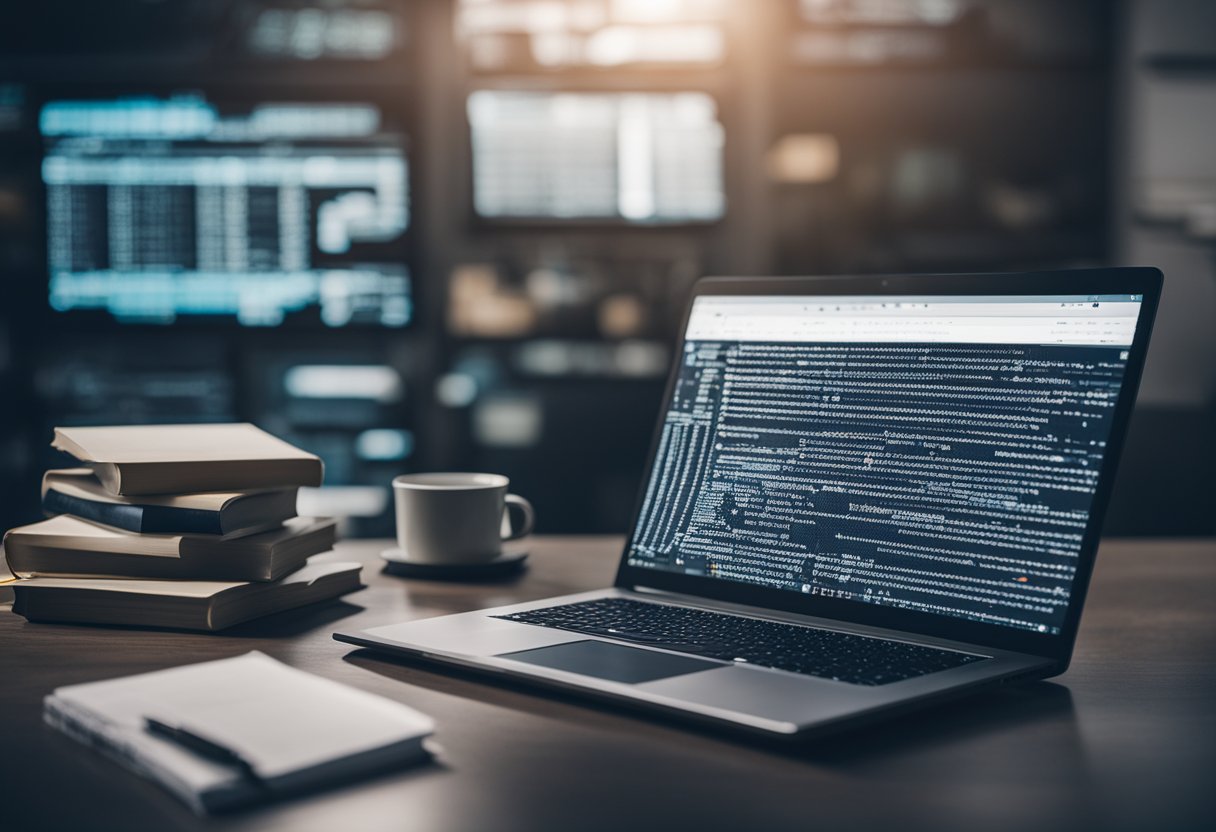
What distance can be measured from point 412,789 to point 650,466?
47cm

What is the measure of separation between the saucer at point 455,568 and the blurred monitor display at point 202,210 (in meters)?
2.00

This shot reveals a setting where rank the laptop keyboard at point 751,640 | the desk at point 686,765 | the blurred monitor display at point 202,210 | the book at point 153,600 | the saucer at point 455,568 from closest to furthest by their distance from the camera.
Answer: the desk at point 686,765 → the laptop keyboard at point 751,640 → the book at point 153,600 → the saucer at point 455,568 → the blurred monitor display at point 202,210

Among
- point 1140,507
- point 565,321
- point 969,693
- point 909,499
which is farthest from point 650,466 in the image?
point 565,321

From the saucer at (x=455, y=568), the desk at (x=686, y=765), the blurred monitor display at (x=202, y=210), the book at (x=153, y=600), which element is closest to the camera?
the desk at (x=686, y=765)

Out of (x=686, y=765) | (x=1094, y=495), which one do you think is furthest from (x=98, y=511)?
(x=1094, y=495)

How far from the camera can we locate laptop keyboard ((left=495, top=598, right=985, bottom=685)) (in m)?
0.65

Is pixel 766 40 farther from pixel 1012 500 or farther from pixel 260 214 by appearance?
pixel 1012 500

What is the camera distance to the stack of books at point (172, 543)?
829 mm

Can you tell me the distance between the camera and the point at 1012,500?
709 millimetres

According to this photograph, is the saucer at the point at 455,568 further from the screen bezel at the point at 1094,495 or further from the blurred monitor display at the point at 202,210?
the blurred monitor display at the point at 202,210

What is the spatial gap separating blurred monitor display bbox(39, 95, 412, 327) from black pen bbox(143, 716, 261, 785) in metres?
2.49

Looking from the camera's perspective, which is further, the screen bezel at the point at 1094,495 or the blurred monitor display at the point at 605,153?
the blurred monitor display at the point at 605,153

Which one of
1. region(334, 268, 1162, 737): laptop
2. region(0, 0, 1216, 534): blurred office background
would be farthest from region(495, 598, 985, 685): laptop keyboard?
region(0, 0, 1216, 534): blurred office background

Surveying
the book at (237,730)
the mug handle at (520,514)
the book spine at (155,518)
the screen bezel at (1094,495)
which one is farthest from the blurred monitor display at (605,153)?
the book at (237,730)
